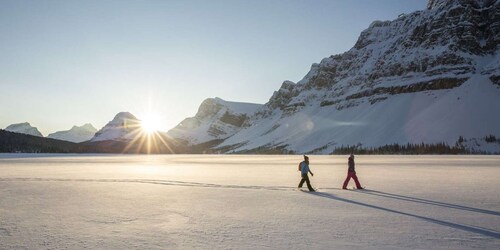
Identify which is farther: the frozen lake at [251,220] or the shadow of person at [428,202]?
the shadow of person at [428,202]

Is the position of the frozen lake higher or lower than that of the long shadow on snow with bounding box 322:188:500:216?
lower

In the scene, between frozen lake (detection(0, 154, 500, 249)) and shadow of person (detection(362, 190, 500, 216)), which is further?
shadow of person (detection(362, 190, 500, 216))

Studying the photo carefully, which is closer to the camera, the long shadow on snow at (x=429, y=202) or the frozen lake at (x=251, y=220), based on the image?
the frozen lake at (x=251, y=220)

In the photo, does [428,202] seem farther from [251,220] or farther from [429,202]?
[251,220]

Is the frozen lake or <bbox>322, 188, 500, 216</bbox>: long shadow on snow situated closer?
the frozen lake

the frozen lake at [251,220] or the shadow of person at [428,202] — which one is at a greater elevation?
the shadow of person at [428,202]

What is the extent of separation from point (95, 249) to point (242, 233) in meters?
3.77

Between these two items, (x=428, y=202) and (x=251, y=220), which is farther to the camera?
(x=428, y=202)

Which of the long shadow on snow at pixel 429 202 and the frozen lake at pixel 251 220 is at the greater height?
the long shadow on snow at pixel 429 202

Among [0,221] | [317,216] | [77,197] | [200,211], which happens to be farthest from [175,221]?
[77,197]

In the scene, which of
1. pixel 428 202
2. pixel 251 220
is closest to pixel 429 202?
pixel 428 202

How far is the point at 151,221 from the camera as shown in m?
12.6

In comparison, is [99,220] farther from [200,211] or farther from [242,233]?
[242,233]

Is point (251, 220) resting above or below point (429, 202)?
below
